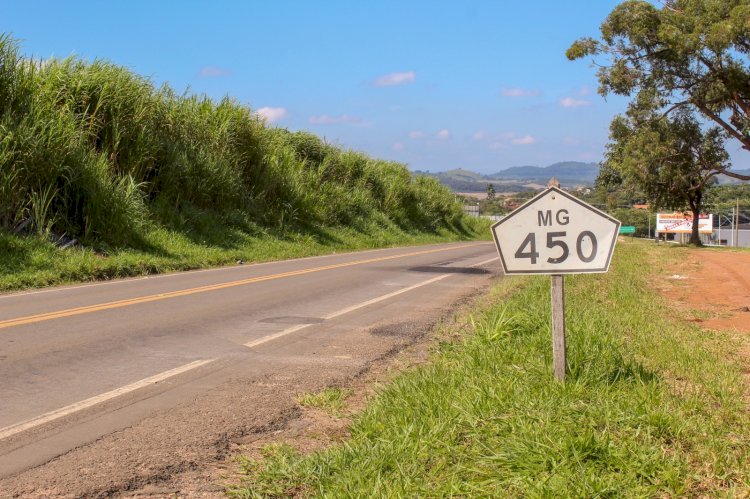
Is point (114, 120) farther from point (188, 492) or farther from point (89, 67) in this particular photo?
point (188, 492)

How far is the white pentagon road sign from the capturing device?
5.25 meters

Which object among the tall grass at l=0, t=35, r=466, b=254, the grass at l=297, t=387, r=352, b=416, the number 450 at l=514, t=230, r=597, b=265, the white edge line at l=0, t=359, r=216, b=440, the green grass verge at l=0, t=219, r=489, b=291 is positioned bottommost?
the grass at l=297, t=387, r=352, b=416

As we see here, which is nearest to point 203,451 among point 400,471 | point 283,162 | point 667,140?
point 400,471

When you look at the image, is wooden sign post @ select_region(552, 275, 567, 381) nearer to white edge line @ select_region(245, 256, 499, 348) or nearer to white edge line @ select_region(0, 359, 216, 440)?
white edge line @ select_region(0, 359, 216, 440)

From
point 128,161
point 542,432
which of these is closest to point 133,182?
point 128,161

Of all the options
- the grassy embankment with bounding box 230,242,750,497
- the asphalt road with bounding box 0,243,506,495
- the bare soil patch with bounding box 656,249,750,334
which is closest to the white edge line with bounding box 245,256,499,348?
the asphalt road with bounding box 0,243,506,495

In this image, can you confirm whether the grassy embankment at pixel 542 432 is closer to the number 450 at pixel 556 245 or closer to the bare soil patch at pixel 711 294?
the number 450 at pixel 556 245

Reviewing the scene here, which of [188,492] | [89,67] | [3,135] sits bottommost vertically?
[188,492]

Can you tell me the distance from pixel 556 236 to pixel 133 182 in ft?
46.9

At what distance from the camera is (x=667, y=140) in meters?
35.2

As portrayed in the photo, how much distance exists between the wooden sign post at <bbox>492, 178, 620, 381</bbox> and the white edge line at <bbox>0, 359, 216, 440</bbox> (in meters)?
3.14

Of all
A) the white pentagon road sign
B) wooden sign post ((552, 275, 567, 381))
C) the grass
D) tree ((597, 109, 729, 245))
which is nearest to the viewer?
the white pentagon road sign

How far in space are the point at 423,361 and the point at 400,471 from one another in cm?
342

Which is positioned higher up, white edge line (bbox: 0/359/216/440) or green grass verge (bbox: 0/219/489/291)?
green grass verge (bbox: 0/219/489/291)
